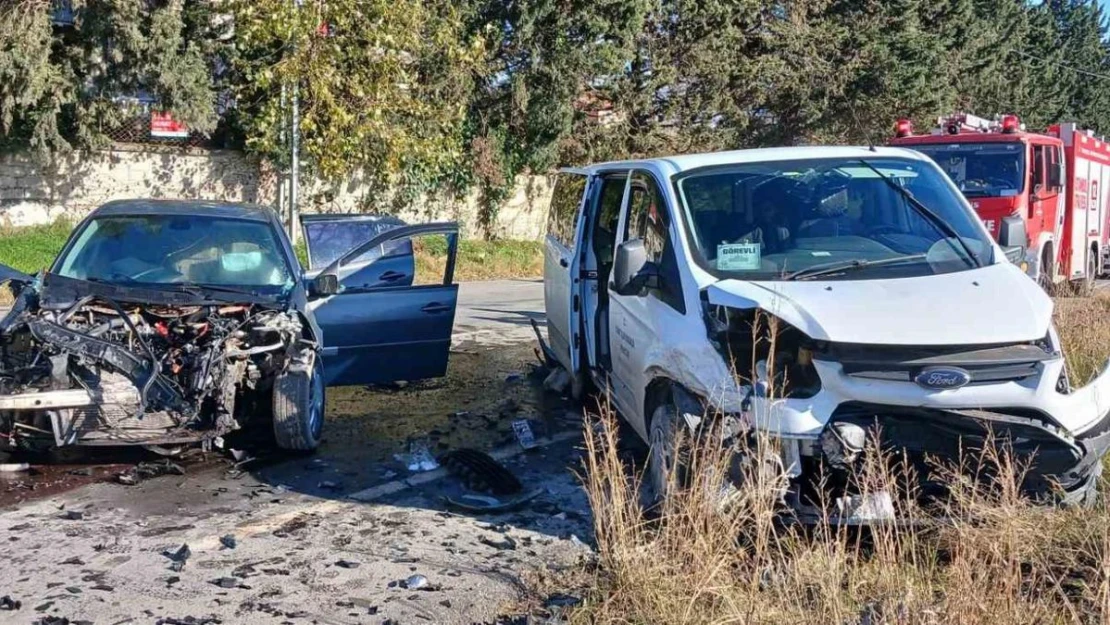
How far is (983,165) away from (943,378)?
10.7m

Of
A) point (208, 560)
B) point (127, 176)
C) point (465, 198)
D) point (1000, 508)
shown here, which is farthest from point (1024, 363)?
point (465, 198)

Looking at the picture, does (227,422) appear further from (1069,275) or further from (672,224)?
(1069,275)

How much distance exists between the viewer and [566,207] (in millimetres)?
8570

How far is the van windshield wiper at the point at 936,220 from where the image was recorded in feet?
18.7

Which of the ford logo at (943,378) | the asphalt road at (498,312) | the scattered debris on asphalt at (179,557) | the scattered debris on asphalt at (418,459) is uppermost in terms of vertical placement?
the ford logo at (943,378)

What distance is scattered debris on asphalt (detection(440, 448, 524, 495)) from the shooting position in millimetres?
6293

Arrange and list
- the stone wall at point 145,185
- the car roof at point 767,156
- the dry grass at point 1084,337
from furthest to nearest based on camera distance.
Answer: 1. the stone wall at point 145,185
2. the dry grass at point 1084,337
3. the car roof at point 767,156

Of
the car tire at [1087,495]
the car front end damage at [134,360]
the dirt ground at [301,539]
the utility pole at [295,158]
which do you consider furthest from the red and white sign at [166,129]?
the car tire at [1087,495]

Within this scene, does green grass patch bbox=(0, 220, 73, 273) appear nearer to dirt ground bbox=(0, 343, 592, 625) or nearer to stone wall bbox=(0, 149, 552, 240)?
stone wall bbox=(0, 149, 552, 240)

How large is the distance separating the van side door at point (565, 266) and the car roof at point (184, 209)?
225 centimetres

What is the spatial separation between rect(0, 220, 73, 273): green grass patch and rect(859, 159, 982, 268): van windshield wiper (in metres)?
14.4

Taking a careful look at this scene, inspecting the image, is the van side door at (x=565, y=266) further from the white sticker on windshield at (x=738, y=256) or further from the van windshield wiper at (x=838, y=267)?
the van windshield wiper at (x=838, y=267)

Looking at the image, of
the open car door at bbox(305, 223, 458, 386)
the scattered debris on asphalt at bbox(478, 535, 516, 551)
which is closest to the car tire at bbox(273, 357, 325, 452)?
the open car door at bbox(305, 223, 458, 386)

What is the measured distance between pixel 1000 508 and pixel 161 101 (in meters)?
16.9
